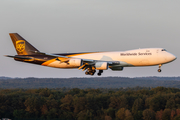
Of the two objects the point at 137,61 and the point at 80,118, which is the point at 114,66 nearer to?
the point at 137,61

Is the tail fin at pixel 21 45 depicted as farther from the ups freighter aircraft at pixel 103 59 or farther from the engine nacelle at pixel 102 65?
the engine nacelle at pixel 102 65

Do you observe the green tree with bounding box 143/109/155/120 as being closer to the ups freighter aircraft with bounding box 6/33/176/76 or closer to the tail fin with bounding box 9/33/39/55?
the ups freighter aircraft with bounding box 6/33/176/76

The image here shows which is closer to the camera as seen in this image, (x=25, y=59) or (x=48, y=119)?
(x=25, y=59)

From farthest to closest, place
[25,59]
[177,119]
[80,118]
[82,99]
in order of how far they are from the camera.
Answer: [82,99]
[80,118]
[177,119]
[25,59]

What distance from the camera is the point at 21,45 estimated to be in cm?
6719

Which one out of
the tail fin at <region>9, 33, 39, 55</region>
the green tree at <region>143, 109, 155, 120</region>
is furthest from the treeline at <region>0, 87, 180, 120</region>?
the tail fin at <region>9, 33, 39, 55</region>

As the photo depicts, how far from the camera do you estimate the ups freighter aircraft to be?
2232 inches

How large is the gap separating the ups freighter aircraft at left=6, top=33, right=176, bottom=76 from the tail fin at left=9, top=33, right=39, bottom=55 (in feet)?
3.29

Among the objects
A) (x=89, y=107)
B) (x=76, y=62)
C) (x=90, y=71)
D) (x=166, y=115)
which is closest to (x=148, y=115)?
(x=166, y=115)

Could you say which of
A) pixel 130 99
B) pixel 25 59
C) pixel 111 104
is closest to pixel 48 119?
pixel 111 104

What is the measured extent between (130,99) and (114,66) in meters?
88.2

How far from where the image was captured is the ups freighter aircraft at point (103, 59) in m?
56.7

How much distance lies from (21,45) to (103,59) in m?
20.5

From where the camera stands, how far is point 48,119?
129750mm
